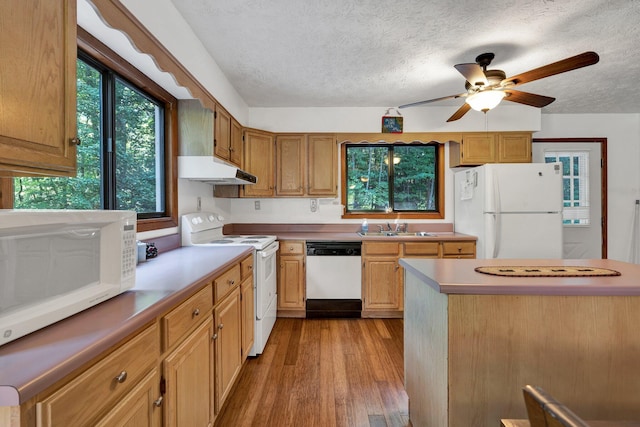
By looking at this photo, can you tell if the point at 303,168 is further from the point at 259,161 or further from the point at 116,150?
the point at 116,150

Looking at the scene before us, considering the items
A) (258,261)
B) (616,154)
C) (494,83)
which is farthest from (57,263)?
(616,154)

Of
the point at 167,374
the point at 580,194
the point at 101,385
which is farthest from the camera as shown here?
the point at 580,194

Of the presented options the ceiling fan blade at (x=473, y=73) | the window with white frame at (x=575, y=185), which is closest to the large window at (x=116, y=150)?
the ceiling fan blade at (x=473, y=73)

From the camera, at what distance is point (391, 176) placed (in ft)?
13.1

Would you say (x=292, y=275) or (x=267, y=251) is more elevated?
(x=267, y=251)

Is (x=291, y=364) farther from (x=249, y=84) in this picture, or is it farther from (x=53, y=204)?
(x=249, y=84)

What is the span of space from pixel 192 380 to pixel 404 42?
2475mm

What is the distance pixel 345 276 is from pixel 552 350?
222 centimetres

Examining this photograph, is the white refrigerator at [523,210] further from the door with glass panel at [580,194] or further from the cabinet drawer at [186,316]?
the cabinet drawer at [186,316]

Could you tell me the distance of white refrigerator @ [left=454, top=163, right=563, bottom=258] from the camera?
10.1 ft

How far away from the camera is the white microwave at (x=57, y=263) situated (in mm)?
710

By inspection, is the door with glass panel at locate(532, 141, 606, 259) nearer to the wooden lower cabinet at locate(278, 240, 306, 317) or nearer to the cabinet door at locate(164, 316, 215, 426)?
the wooden lower cabinet at locate(278, 240, 306, 317)

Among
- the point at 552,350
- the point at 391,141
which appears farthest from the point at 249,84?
the point at 552,350

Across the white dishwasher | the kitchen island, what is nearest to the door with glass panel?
the white dishwasher
